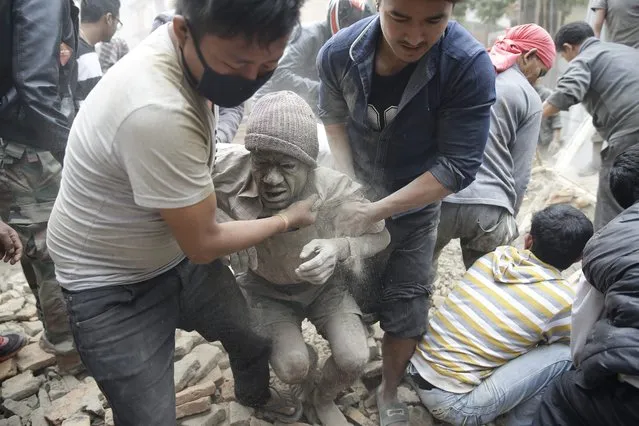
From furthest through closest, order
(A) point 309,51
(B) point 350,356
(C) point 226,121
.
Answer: (A) point 309,51
(C) point 226,121
(B) point 350,356

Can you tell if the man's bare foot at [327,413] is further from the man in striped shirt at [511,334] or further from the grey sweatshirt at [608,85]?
the grey sweatshirt at [608,85]

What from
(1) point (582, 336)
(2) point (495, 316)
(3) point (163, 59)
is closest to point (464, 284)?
(2) point (495, 316)

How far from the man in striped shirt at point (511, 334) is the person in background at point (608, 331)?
9.2 inches

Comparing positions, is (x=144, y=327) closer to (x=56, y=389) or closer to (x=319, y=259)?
(x=319, y=259)

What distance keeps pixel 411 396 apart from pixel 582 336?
1.20 m

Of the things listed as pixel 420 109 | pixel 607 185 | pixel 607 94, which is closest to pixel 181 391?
pixel 420 109

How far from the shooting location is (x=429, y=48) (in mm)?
2156

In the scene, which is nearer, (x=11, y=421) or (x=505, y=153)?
(x=11, y=421)

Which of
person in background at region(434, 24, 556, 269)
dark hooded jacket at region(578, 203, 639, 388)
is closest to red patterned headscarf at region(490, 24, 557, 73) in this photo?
person in background at region(434, 24, 556, 269)

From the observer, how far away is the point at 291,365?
2.47 meters

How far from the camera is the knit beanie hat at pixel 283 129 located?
7.00ft

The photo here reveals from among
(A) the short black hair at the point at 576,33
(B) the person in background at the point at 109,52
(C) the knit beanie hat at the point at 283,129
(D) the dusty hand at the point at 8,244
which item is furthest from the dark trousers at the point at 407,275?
(B) the person in background at the point at 109,52

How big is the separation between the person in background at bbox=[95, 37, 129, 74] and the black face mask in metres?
4.06

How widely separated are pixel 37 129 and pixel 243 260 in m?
1.49
